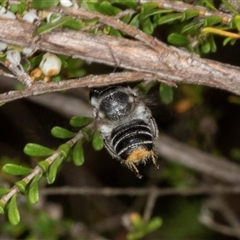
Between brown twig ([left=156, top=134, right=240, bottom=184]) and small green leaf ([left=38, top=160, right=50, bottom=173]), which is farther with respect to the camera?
brown twig ([left=156, top=134, right=240, bottom=184])

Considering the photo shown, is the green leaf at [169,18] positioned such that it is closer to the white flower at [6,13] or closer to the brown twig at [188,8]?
the brown twig at [188,8]

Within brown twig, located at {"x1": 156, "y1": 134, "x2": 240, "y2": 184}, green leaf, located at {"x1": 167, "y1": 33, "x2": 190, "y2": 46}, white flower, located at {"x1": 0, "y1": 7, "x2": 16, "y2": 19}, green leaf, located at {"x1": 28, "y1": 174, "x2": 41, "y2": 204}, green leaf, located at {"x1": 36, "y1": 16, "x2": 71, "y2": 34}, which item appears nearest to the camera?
green leaf, located at {"x1": 36, "y1": 16, "x2": 71, "y2": 34}

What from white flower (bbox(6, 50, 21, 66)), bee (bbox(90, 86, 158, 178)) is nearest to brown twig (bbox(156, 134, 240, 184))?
bee (bbox(90, 86, 158, 178))

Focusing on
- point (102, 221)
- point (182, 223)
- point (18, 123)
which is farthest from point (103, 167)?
point (18, 123)

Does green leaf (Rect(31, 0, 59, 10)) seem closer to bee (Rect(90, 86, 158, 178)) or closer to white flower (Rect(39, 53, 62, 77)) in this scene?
white flower (Rect(39, 53, 62, 77))

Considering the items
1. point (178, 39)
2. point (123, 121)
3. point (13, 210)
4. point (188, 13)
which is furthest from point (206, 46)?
point (13, 210)

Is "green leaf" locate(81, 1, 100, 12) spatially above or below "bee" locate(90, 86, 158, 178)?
above

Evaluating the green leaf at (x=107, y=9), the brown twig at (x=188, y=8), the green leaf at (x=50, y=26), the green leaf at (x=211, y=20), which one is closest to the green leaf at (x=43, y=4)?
the green leaf at (x=50, y=26)
